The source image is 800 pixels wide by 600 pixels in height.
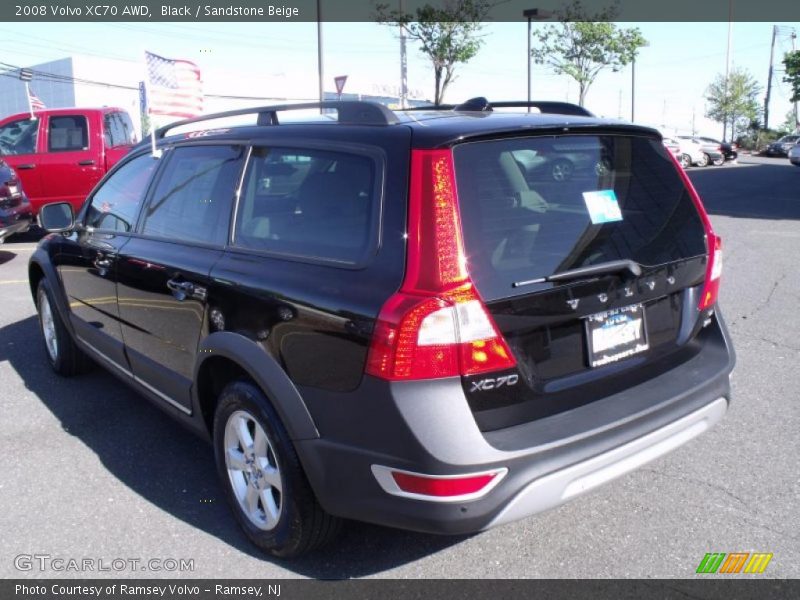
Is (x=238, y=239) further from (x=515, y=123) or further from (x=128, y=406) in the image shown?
(x=128, y=406)

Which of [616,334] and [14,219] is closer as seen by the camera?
[616,334]

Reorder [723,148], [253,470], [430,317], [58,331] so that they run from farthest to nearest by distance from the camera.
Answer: [723,148]
[58,331]
[253,470]
[430,317]

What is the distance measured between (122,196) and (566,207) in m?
2.73

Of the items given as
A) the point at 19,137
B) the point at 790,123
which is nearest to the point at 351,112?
the point at 19,137

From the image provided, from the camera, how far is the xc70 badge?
2.44m

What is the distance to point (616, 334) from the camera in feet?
9.29

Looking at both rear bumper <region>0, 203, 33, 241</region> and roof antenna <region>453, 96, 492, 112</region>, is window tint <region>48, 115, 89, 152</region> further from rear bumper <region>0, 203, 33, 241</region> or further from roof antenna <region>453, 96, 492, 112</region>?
roof antenna <region>453, 96, 492, 112</region>

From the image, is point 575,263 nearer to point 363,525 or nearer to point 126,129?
point 363,525

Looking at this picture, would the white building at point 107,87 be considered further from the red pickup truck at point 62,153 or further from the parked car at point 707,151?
the red pickup truck at point 62,153

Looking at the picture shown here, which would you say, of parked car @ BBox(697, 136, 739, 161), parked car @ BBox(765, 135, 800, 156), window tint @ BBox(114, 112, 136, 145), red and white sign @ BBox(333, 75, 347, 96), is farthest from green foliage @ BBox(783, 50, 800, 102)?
window tint @ BBox(114, 112, 136, 145)

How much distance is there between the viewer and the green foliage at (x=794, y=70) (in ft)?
140

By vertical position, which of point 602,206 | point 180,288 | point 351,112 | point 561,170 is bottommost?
point 180,288

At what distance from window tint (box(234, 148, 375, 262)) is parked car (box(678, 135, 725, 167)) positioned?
117 feet
